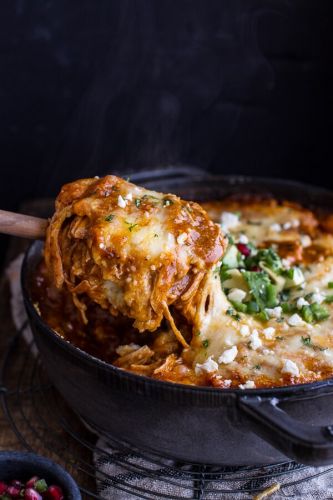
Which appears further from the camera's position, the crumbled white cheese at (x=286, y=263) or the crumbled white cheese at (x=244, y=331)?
the crumbled white cheese at (x=286, y=263)

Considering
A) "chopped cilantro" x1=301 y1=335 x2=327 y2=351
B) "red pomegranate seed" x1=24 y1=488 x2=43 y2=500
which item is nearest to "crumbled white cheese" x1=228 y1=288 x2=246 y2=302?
"chopped cilantro" x1=301 y1=335 x2=327 y2=351

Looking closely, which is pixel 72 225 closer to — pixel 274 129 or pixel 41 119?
pixel 41 119

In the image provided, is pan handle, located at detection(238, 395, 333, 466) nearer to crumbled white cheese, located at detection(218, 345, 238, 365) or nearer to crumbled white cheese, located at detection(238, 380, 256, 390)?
crumbled white cheese, located at detection(238, 380, 256, 390)

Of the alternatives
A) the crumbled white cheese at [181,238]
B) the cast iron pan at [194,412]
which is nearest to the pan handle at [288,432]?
the cast iron pan at [194,412]

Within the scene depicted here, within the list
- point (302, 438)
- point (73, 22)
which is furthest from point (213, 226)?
point (73, 22)

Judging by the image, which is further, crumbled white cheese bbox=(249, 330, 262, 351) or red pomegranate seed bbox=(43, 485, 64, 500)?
crumbled white cheese bbox=(249, 330, 262, 351)

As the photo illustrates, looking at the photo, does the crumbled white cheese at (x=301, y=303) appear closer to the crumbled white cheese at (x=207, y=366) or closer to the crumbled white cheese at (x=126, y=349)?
the crumbled white cheese at (x=207, y=366)

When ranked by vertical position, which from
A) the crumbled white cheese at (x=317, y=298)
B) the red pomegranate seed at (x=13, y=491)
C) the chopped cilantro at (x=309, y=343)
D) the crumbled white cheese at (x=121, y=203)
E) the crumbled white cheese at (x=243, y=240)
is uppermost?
the crumbled white cheese at (x=121, y=203)
